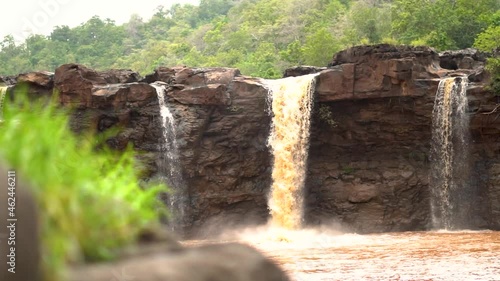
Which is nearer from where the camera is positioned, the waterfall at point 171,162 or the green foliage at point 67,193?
the green foliage at point 67,193

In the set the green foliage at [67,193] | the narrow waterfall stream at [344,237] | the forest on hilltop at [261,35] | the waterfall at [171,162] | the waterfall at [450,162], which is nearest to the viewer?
the green foliage at [67,193]

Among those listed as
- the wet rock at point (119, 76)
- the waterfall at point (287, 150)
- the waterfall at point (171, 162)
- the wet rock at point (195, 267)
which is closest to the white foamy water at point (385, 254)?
the waterfall at point (287, 150)

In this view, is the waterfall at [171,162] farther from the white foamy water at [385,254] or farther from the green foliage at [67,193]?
the green foliage at [67,193]

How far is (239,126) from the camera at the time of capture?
2344 centimetres

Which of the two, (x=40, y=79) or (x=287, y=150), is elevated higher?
(x=40, y=79)

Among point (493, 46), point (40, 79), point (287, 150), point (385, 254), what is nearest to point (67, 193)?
point (385, 254)

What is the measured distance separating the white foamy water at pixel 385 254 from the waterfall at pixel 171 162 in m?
2.41

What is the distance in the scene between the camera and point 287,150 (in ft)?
79.0

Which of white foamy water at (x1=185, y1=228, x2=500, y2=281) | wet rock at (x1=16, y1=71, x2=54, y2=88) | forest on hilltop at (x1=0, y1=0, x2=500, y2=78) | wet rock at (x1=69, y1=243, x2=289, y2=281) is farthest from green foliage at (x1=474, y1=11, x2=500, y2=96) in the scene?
wet rock at (x1=69, y1=243, x2=289, y2=281)

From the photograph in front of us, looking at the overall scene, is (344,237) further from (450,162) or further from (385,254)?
(385,254)

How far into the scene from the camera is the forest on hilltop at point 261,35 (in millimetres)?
39562

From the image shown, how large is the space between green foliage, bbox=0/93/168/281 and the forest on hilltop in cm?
2681

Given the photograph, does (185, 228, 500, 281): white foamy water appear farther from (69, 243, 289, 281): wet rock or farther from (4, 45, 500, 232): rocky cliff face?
(69, 243, 289, 281): wet rock

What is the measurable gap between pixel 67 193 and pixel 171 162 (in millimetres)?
20731
